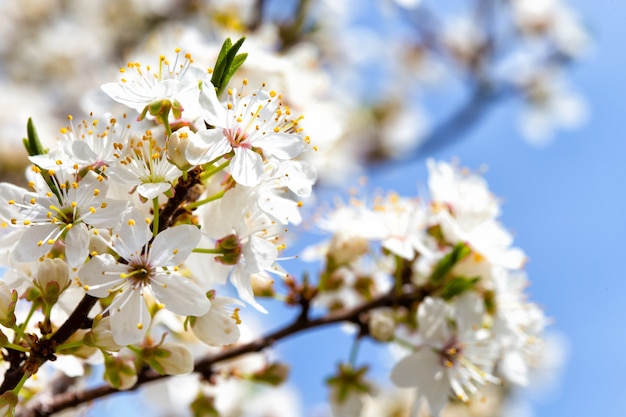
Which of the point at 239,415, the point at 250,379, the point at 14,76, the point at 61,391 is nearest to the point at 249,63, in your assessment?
the point at 250,379

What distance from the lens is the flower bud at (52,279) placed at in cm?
132

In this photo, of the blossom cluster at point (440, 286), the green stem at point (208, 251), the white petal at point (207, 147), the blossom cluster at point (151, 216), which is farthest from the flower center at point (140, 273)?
the blossom cluster at point (440, 286)

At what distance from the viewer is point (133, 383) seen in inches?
60.2

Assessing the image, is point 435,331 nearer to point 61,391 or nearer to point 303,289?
point 303,289

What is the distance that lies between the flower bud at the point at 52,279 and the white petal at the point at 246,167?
1.28 ft

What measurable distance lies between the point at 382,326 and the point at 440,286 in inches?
7.8

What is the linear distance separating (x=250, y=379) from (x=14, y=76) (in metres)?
4.04

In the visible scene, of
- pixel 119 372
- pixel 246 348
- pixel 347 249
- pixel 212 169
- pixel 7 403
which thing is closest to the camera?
pixel 7 403

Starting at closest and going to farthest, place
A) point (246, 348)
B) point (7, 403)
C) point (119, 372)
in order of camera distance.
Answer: point (7, 403) < point (119, 372) < point (246, 348)

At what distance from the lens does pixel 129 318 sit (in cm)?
129

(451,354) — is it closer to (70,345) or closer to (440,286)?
(440,286)

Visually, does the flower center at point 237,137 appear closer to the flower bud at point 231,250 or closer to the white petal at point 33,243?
the flower bud at point 231,250

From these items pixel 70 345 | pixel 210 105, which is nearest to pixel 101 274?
pixel 70 345

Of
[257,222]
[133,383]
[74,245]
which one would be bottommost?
[133,383]
